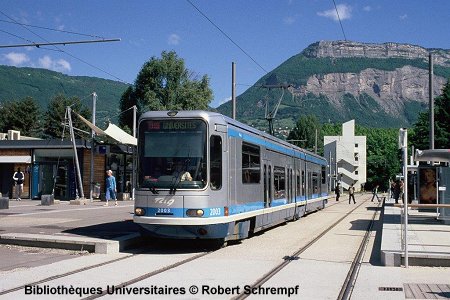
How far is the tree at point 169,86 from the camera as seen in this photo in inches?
2827

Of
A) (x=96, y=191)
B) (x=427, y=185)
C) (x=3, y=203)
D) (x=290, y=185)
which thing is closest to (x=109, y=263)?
(x=290, y=185)

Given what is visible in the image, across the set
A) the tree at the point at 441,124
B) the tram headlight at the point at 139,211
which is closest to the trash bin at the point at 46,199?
the tram headlight at the point at 139,211

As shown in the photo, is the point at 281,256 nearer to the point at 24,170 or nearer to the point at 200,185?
the point at 200,185

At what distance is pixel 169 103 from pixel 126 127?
18.7 ft

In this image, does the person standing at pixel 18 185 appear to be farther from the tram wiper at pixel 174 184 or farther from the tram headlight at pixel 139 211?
the tram wiper at pixel 174 184

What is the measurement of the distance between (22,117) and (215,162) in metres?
79.1

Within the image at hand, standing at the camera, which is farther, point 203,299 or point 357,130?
point 357,130

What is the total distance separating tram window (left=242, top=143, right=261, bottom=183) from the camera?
15.8 meters

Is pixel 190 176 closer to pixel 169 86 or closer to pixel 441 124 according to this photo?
pixel 441 124

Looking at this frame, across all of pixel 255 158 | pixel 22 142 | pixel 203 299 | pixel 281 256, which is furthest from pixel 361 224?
pixel 22 142

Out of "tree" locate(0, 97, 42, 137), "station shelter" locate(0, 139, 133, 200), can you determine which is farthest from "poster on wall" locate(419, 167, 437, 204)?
"tree" locate(0, 97, 42, 137)

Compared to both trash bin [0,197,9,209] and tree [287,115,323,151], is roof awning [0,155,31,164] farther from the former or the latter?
tree [287,115,323,151]

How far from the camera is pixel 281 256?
44.3 feet

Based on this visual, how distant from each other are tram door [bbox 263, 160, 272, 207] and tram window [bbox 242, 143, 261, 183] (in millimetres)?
750
